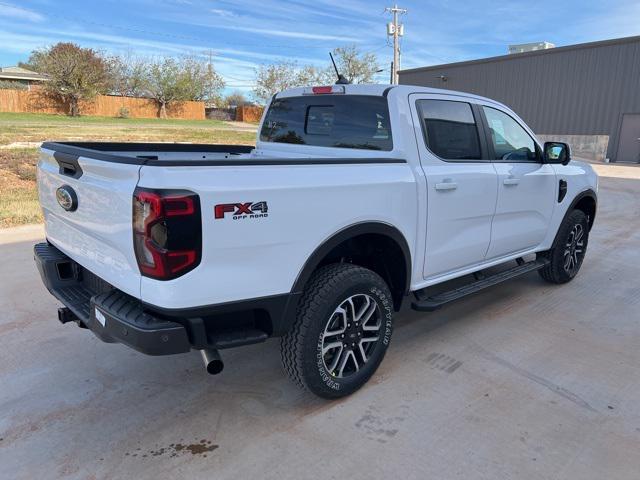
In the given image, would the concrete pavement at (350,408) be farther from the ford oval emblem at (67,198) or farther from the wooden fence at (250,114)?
the wooden fence at (250,114)

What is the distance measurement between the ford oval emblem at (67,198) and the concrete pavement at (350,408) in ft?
3.81

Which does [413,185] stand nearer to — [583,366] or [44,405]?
[583,366]

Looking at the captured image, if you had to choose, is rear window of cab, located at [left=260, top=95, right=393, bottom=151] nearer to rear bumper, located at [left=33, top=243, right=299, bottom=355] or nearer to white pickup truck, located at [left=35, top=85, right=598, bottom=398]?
white pickup truck, located at [left=35, top=85, right=598, bottom=398]


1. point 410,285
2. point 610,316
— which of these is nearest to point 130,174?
point 410,285

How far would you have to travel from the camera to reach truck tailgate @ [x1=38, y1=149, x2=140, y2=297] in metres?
2.36

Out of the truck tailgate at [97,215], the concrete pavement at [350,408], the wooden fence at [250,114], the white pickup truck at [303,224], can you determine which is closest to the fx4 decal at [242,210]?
the white pickup truck at [303,224]

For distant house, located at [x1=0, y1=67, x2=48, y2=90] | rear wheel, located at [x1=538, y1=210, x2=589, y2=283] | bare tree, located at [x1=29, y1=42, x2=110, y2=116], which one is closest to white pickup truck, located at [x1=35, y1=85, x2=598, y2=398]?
rear wheel, located at [x1=538, y1=210, x2=589, y2=283]

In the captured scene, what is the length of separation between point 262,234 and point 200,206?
1.16 feet

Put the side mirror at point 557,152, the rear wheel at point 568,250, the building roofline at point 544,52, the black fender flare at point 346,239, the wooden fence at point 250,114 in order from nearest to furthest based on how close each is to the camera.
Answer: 1. the black fender flare at point 346,239
2. the side mirror at point 557,152
3. the rear wheel at point 568,250
4. the building roofline at point 544,52
5. the wooden fence at point 250,114

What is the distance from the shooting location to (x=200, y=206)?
7.39 ft

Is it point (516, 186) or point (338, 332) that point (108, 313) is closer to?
point (338, 332)

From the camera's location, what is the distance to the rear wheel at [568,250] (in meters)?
5.05

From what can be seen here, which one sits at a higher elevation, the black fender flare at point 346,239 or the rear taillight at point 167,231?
the rear taillight at point 167,231

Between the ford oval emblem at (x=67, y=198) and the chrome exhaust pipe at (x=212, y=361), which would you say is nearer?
the chrome exhaust pipe at (x=212, y=361)
